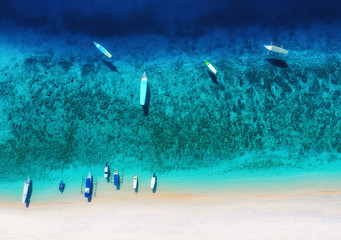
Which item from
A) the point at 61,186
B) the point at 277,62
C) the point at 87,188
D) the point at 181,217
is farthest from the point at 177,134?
the point at 277,62

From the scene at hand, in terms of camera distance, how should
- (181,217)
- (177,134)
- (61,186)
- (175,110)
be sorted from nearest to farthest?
(181,217)
(61,186)
(177,134)
(175,110)

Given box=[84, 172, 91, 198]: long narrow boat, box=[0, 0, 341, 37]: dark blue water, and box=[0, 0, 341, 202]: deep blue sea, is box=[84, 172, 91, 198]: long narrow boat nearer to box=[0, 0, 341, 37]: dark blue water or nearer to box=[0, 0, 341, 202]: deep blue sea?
box=[0, 0, 341, 202]: deep blue sea

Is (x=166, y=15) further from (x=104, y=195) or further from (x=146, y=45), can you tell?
(x=104, y=195)

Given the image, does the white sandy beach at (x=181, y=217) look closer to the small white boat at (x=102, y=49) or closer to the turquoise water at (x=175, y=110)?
the turquoise water at (x=175, y=110)

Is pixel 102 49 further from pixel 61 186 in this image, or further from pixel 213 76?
pixel 61 186

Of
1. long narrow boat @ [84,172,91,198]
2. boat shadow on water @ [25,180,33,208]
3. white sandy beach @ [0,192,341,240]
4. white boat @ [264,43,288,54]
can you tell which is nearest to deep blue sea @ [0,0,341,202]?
boat shadow on water @ [25,180,33,208]

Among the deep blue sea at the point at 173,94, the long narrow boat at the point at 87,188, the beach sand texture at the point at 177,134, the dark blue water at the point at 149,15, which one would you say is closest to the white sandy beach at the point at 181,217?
the beach sand texture at the point at 177,134
